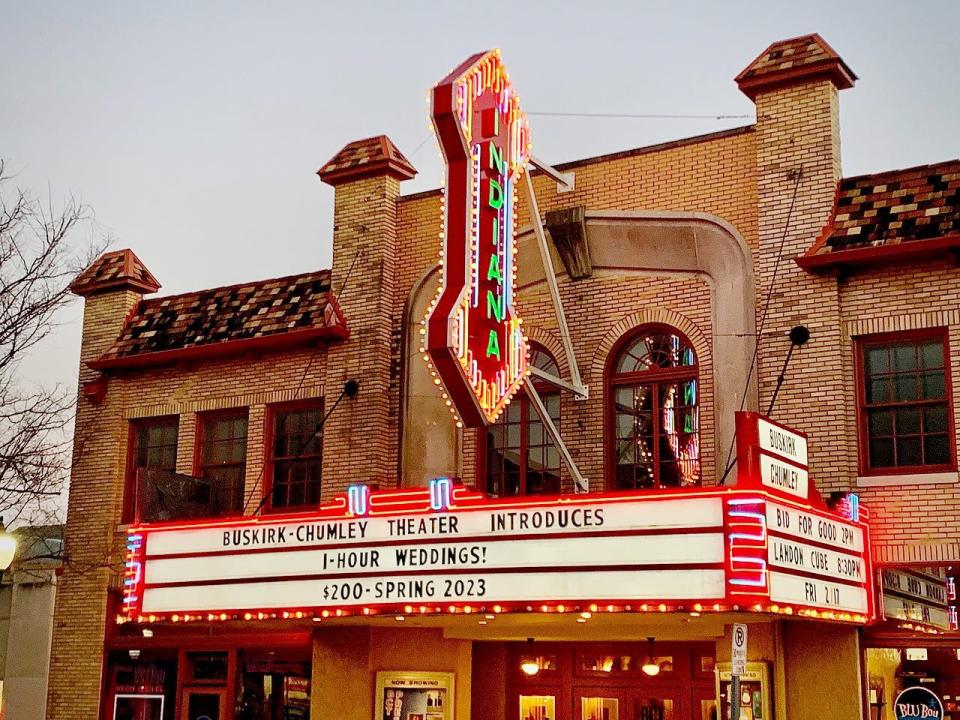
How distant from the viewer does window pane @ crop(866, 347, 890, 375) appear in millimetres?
17016

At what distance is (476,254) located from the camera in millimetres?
16094

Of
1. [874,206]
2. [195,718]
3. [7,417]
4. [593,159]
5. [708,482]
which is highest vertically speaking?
[593,159]

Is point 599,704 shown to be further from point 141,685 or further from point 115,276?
point 115,276

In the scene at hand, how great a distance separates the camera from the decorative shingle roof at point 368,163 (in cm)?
2138

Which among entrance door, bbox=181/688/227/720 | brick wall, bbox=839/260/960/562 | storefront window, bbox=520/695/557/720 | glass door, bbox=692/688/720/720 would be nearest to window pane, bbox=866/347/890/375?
brick wall, bbox=839/260/960/562

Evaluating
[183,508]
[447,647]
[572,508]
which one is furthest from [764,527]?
[183,508]

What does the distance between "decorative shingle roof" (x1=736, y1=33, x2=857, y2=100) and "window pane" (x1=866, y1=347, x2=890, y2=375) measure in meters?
3.71

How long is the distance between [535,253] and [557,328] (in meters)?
1.23

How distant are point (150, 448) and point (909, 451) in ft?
43.1

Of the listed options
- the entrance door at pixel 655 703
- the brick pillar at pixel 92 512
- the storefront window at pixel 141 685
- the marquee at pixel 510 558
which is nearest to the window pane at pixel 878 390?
the marquee at pixel 510 558

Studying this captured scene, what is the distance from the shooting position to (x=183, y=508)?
20797mm

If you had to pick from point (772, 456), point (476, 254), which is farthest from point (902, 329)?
point (476, 254)

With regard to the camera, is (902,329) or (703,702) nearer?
(902,329)

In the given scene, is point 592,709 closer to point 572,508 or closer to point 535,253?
point 572,508
